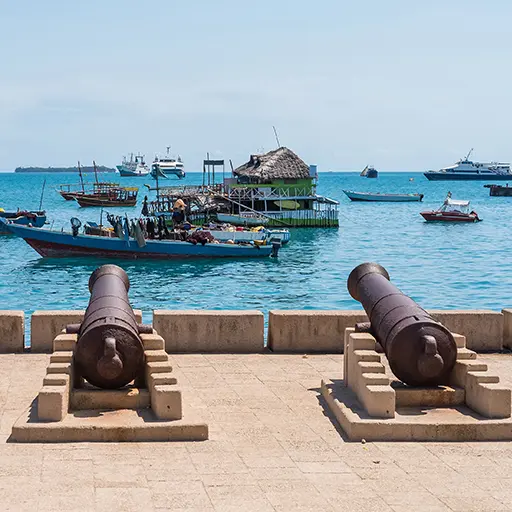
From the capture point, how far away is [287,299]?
42219 millimetres

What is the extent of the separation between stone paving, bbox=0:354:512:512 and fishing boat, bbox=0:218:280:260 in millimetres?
43306

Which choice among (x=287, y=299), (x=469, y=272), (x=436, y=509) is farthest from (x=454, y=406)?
(x=469, y=272)

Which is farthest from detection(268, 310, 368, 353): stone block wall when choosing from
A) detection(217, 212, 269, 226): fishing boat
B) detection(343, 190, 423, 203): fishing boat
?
detection(343, 190, 423, 203): fishing boat

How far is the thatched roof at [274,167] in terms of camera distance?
78.8m

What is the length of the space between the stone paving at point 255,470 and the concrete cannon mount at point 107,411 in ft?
0.47

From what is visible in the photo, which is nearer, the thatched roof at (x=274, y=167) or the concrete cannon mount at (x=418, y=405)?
the concrete cannon mount at (x=418, y=405)

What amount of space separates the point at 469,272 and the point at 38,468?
4807 cm

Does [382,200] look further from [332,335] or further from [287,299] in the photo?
[332,335]

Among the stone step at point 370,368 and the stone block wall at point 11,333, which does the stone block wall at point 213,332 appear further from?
the stone step at point 370,368

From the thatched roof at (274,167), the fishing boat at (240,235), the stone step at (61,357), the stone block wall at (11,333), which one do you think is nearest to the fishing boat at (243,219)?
the thatched roof at (274,167)

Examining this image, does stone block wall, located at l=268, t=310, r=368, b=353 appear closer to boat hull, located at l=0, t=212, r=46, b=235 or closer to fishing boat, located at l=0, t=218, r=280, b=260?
fishing boat, located at l=0, t=218, r=280, b=260

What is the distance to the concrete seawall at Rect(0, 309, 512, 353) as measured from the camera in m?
12.5

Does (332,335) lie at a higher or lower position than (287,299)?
higher

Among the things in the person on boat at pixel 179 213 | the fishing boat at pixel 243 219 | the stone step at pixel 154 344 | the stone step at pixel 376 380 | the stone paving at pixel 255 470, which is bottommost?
the fishing boat at pixel 243 219
